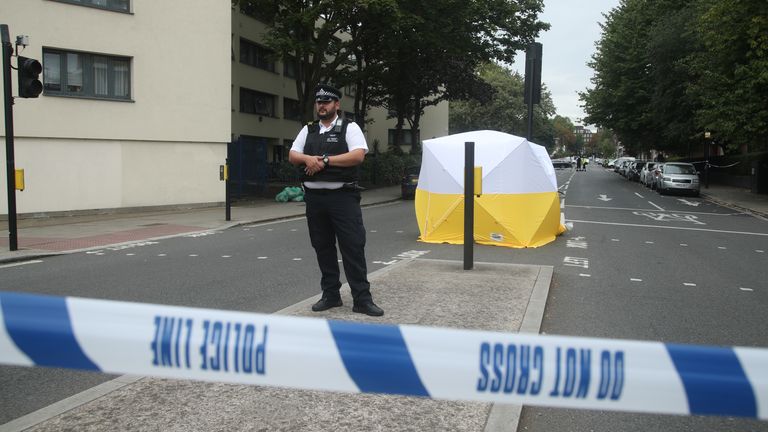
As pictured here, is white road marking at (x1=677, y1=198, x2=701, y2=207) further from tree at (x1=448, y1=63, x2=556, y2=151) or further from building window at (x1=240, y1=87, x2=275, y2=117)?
tree at (x1=448, y1=63, x2=556, y2=151)

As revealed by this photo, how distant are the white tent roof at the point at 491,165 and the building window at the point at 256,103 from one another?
23321mm

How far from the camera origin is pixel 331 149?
206 inches

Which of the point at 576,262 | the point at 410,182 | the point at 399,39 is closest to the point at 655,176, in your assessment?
the point at 410,182

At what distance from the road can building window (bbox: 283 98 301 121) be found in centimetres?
2402

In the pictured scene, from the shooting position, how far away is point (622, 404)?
1.95 metres

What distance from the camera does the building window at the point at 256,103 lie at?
33.8m

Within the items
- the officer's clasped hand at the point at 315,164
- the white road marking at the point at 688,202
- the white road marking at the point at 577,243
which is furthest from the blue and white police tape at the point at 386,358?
the white road marking at the point at 688,202

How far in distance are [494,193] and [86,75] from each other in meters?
13.6

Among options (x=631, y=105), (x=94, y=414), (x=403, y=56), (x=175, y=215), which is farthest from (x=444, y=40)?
(x=94, y=414)

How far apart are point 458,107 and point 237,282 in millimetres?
66695

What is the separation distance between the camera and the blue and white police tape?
1.91 metres

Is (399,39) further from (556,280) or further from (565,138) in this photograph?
(565,138)

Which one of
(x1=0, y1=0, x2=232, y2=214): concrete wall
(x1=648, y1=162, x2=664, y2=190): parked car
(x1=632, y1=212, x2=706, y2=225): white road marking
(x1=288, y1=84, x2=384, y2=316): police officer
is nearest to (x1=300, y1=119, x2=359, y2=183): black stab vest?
(x1=288, y1=84, x2=384, y2=316): police officer

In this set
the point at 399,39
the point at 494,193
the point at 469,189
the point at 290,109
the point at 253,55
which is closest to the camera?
the point at 469,189
